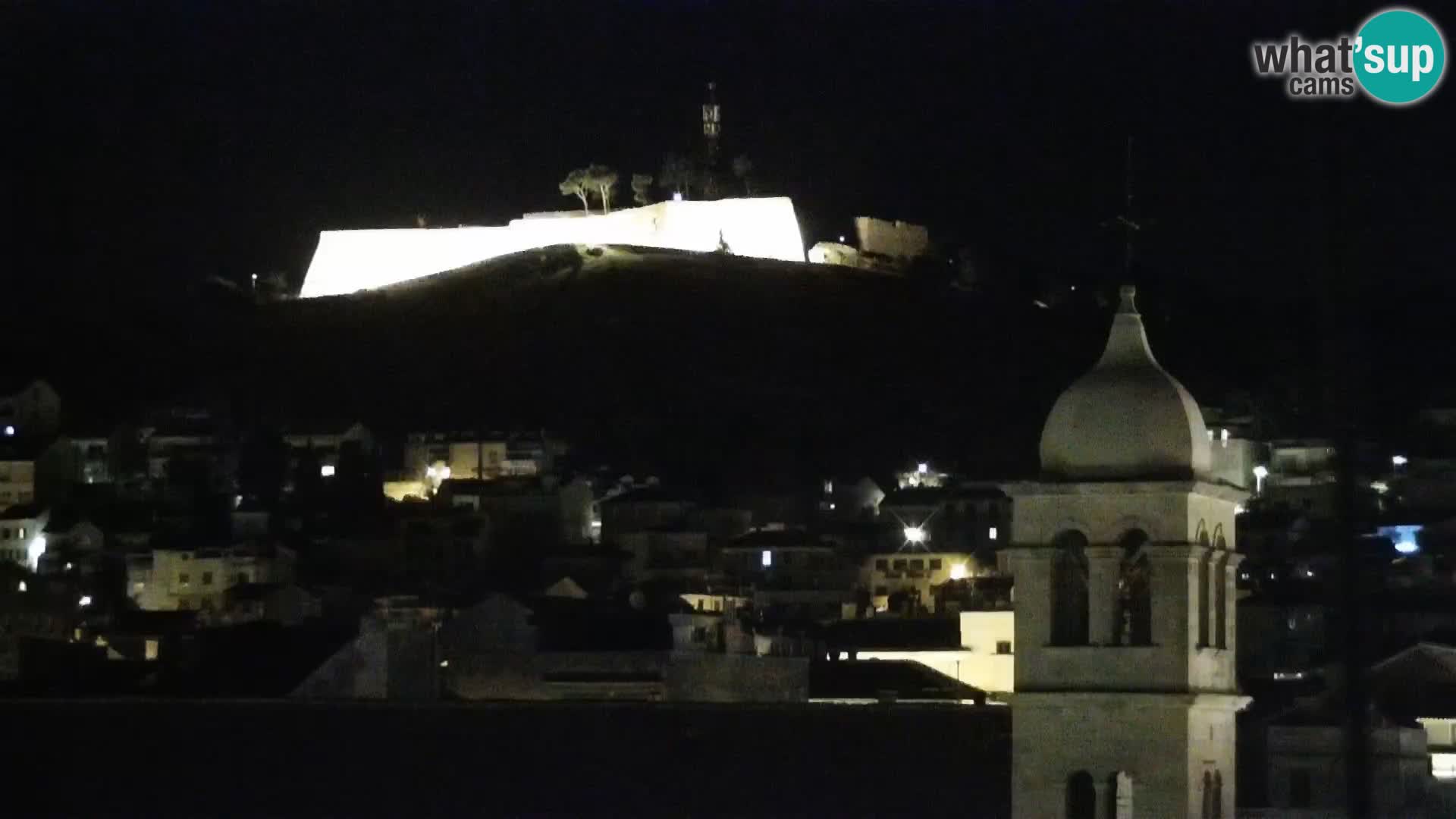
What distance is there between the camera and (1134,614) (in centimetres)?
2170

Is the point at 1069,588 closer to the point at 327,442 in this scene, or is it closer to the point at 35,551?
the point at 35,551

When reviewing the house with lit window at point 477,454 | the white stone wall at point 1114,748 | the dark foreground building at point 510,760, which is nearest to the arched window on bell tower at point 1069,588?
the white stone wall at point 1114,748

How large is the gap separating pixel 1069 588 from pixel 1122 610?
1.29 ft

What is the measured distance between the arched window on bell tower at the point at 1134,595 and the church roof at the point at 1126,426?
461mm

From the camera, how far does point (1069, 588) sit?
21922 millimetres

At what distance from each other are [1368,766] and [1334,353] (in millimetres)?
1575

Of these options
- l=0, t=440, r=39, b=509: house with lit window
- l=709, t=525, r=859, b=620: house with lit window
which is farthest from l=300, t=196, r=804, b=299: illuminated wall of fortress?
l=709, t=525, r=859, b=620: house with lit window

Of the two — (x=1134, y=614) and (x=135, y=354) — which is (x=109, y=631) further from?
(x=135, y=354)

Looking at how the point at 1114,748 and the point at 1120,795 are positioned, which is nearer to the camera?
the point at 1120,795

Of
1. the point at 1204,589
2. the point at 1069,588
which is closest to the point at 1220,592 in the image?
the point at 1204,589

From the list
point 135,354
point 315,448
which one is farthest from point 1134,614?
point 135,354

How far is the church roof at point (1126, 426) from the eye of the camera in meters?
21.3

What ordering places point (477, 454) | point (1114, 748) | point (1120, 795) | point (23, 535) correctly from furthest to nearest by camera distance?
point (477, 454)
point (23, 535)
point (1114, 748)
point (1120, 795)

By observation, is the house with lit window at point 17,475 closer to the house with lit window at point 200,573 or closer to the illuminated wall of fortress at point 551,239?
the house with lit window at point 200,573
